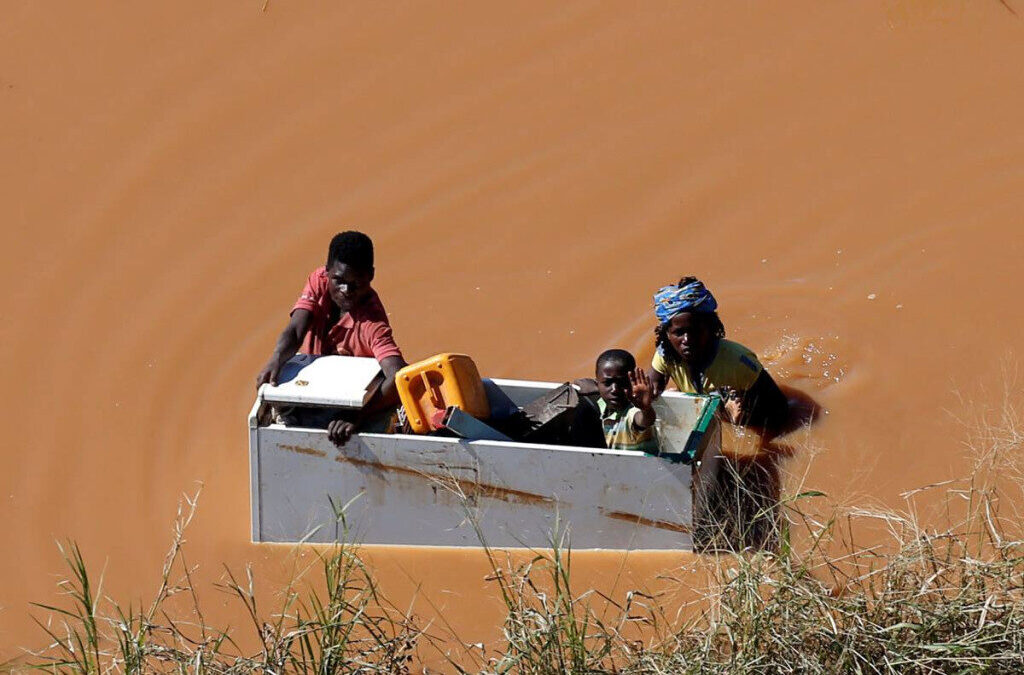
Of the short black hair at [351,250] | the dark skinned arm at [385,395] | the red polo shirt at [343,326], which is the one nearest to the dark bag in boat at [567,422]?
the dark skinned arm at [385,395]

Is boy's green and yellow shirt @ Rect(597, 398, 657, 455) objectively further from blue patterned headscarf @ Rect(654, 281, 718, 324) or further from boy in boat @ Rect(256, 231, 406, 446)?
boy in boat @ Rect(256, 231, 406, 446)

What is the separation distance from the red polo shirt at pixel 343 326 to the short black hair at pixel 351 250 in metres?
0.19

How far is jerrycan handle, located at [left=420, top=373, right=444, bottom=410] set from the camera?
6.07 meters

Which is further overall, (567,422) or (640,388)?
(567,422)

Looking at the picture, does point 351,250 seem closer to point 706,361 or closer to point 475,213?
point 706,361

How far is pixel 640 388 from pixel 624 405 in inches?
11.9

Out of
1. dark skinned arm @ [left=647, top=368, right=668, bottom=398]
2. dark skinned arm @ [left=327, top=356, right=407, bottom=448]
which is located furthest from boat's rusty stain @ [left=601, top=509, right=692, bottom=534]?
dark skinned arm @ [left=327, top=356, right=407, bottom=448]

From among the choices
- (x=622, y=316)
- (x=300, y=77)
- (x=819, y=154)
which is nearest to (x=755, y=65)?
Answer: (x=819, y=154)

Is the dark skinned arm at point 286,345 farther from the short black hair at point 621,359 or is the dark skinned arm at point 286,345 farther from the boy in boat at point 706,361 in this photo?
the boy in boat at point 706,361

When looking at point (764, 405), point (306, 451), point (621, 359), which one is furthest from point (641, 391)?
point (306, 451)

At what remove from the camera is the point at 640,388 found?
5.70 metres

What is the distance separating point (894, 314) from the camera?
297 inches

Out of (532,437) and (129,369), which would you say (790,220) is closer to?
(532,437)

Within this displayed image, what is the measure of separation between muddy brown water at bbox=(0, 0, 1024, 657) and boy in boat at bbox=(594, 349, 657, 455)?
0.50 meters
